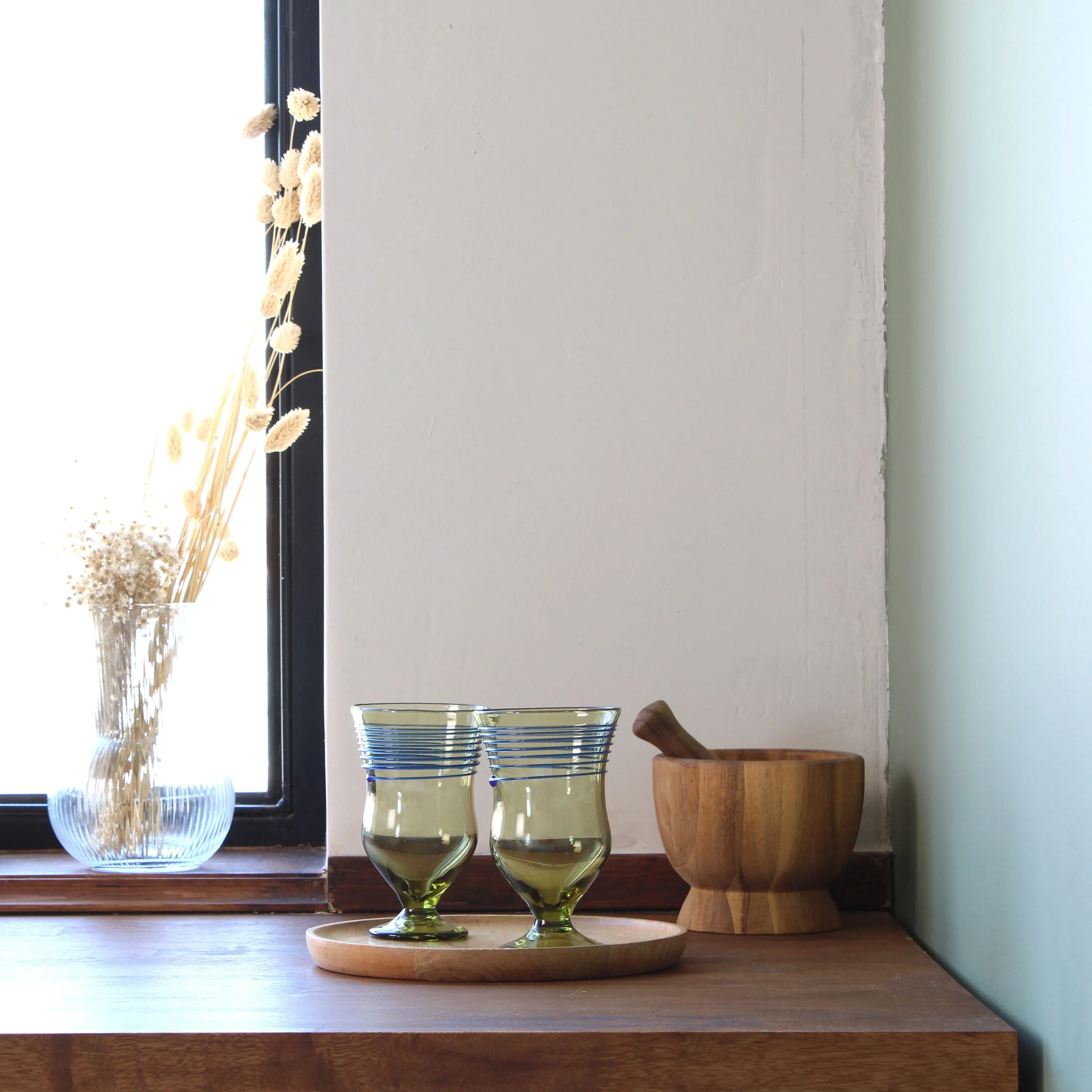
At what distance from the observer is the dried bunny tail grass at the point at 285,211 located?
56.4 inches

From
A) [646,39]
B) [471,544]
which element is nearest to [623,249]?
[646,39]

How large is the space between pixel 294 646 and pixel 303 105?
0.63m

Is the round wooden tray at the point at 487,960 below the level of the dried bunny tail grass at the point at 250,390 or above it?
below

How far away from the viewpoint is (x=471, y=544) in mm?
1250

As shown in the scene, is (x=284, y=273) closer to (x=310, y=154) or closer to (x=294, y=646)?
(x=310, y=154)

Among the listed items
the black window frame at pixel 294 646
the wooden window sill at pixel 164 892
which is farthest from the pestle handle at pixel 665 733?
the black window frame at pixel 294 646

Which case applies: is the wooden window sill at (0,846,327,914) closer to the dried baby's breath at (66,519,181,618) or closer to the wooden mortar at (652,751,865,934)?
the dried baby's breath at (66,519,181,618)

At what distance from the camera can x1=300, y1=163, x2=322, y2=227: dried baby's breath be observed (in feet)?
4.63

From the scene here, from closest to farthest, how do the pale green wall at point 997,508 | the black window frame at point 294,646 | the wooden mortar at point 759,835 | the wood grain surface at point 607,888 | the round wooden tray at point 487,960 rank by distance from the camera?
the pale green wall at point 997,508 < the round wooden tray at point 487,960 < the wooden mortar at point 759,835 < the wood grain surface at point 607,888 < the black window frame at point 294,646

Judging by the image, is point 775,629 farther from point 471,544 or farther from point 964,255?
point 964,255

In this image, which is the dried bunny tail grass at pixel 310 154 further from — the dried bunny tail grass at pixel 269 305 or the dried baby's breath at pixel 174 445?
the dried baby's breath at pixel 174 445

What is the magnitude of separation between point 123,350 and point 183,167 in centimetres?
25

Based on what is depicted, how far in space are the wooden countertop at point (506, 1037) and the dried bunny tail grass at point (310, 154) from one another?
0.91 m

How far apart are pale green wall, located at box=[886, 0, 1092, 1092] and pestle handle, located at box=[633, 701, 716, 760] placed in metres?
0.21
